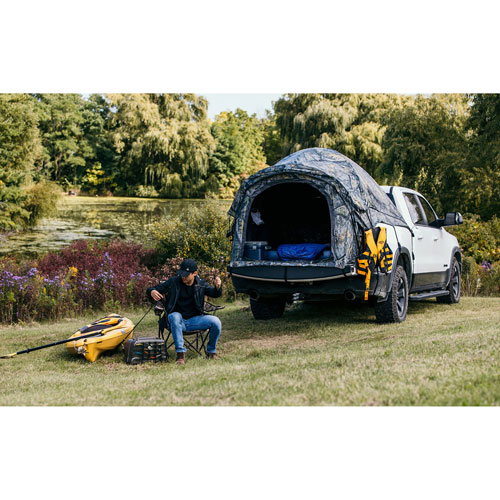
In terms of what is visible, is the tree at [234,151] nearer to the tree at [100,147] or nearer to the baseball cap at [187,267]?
the tree at [100,147]

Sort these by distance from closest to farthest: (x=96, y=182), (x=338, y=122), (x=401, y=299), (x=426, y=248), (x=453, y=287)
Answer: (x=401, y=299) → (x=426, y=248) → (x=453, y=287) → (x=96, y=182) → (x=338, y=122)

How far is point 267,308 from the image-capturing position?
916cm

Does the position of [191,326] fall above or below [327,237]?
below

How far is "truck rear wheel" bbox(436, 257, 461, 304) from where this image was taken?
10375mm

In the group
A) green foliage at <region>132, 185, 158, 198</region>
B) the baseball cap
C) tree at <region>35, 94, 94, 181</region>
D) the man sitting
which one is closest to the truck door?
the man sitting

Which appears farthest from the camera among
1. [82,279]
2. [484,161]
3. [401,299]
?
[484,161]

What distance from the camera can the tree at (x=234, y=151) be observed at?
14.6 meters

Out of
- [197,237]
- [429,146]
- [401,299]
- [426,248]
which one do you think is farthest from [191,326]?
[429,146]

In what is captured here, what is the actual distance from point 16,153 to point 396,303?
9.69m

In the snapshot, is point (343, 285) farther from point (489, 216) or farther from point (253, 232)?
point (489, 216)

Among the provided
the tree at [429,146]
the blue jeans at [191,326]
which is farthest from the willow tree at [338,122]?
the blue jeans at [191,326]

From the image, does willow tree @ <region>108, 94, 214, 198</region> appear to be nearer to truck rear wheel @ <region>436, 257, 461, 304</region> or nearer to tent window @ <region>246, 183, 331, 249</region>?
tent window @ <region>246, 183, 331, 249</region>

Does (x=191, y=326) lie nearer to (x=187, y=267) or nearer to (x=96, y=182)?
(x=187, y=267)

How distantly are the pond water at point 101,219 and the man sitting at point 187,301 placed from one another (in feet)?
23.6
